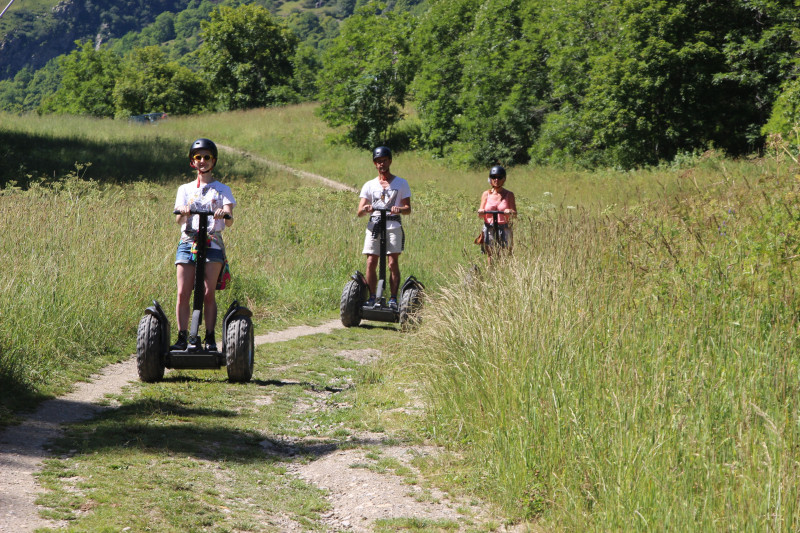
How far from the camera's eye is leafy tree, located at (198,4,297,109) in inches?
2896

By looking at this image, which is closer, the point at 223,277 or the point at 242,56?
the point at 223,277

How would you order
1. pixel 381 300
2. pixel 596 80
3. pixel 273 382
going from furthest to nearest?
pixel 596 80, pixel 381 300, pixel 273 382

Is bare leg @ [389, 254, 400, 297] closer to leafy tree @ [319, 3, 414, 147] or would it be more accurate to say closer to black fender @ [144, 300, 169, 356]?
black fender @ [144, 300, 169, 356]

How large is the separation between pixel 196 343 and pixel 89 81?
310 ft

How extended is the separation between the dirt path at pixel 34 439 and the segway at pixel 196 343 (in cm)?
37

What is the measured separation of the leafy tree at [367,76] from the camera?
4969 centimetres

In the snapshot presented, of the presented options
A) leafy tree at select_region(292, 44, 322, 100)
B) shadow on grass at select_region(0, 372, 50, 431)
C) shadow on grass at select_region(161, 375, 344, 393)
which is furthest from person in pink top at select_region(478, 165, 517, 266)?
leafy tree at select_region(292, 44, 322, 100)

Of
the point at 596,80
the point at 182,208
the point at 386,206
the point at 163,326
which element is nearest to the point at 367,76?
the point at 596,80

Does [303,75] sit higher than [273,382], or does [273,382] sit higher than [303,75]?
[303,75]

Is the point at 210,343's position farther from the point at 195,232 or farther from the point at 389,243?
the point at 389,243

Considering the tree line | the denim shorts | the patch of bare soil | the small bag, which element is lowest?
the patch of bare soil

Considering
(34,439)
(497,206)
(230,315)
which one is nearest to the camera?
(34,439)

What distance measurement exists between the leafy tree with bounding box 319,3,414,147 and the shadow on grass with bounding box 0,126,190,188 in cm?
1593

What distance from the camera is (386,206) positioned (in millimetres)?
9492
